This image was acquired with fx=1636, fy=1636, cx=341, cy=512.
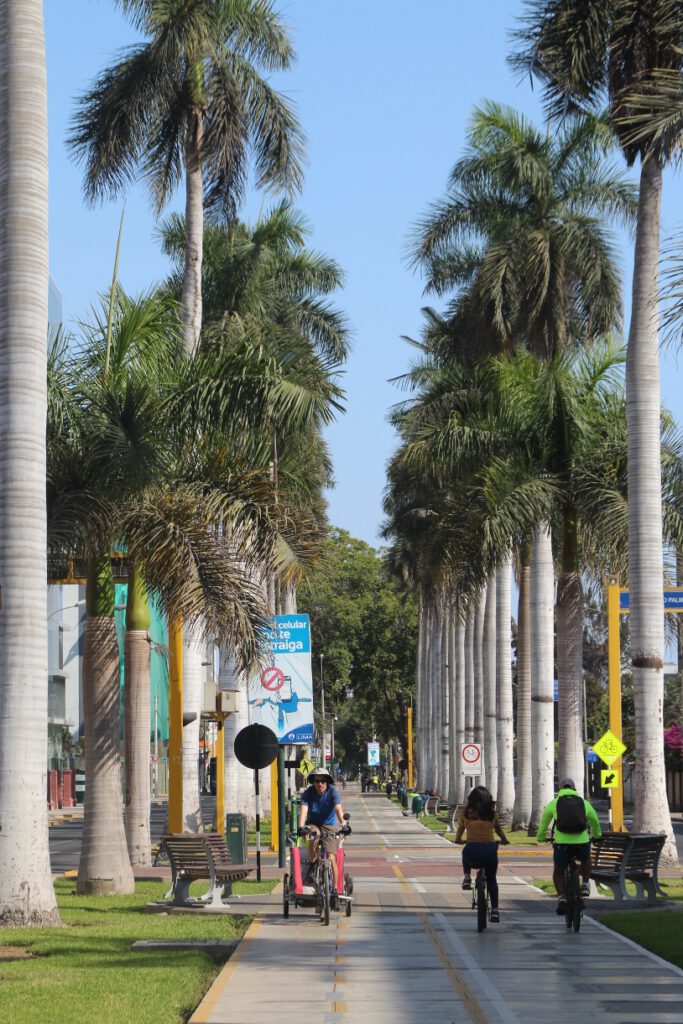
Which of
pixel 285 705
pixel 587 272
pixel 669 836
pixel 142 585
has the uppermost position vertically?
pixel 587 272

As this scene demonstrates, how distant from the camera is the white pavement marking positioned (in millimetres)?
11234

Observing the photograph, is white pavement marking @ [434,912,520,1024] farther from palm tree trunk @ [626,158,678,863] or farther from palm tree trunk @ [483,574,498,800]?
palm tree trunk @ [483,574,498,800]

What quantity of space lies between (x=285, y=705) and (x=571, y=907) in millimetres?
12010

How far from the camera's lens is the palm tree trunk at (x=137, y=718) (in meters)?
25.2

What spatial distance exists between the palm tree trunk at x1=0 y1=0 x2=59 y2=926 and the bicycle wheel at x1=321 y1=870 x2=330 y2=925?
2.90m

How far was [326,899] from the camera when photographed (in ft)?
58.9

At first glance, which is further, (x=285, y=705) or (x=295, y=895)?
(x=285, y=705)

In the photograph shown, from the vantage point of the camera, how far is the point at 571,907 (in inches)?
673

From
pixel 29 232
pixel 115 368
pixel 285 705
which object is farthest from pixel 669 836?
pixel 29 232

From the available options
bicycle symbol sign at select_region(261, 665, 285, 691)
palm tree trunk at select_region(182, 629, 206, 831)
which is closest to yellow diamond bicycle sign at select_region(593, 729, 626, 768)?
palm tree trunk at select_region(182, 629, 206, 831)

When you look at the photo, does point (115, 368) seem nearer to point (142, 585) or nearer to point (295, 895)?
point (142, 585)

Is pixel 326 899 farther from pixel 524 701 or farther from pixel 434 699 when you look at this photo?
pixel 434 699

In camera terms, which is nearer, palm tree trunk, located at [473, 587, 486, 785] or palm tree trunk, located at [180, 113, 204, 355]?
palm tree trunk, located at [180, 113, 204, 355]

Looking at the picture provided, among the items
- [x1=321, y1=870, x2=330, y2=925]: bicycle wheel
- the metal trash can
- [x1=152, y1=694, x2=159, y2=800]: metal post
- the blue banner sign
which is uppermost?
the blue banner sign
